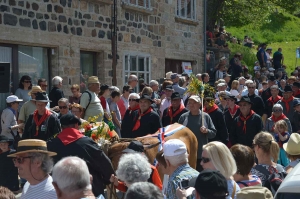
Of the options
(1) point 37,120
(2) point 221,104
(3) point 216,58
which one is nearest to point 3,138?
(1) point 37,120

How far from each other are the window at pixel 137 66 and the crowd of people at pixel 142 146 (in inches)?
21.2

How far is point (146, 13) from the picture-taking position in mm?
18328

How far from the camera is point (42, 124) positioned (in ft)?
32.6

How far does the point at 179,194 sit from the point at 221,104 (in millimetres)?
8612

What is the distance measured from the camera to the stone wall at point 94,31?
44.8ft

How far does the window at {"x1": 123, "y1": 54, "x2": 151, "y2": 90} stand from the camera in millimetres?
17578

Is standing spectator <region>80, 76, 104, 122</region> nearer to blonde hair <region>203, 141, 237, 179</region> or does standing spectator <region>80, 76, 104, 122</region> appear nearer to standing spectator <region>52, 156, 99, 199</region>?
blonde hair <region>203, 141, 237, 179</region>

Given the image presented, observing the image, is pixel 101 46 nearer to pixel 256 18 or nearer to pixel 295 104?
pixel 295 104

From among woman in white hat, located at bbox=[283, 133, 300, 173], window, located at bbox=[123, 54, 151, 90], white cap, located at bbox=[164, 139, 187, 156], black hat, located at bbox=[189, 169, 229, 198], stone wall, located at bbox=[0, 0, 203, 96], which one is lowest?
woman in white hat, located at bbox=[283, 133, 300, 173]

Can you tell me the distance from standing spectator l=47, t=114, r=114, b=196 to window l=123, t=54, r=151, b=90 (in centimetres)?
1006

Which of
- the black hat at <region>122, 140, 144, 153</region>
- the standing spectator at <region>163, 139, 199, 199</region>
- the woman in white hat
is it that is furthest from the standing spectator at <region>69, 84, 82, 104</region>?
the standing spectator at <region>163, 139, 199, 199</region>

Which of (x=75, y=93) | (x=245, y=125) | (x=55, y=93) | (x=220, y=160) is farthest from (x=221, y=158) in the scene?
(x=75, y=93)

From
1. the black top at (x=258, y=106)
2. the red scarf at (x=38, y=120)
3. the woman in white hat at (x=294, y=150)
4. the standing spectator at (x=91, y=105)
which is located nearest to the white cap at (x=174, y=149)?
the woman in white hat at (x=294, y=150)

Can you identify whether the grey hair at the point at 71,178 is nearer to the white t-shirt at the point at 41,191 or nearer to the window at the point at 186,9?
the white t-shirt at the point at 41,191
